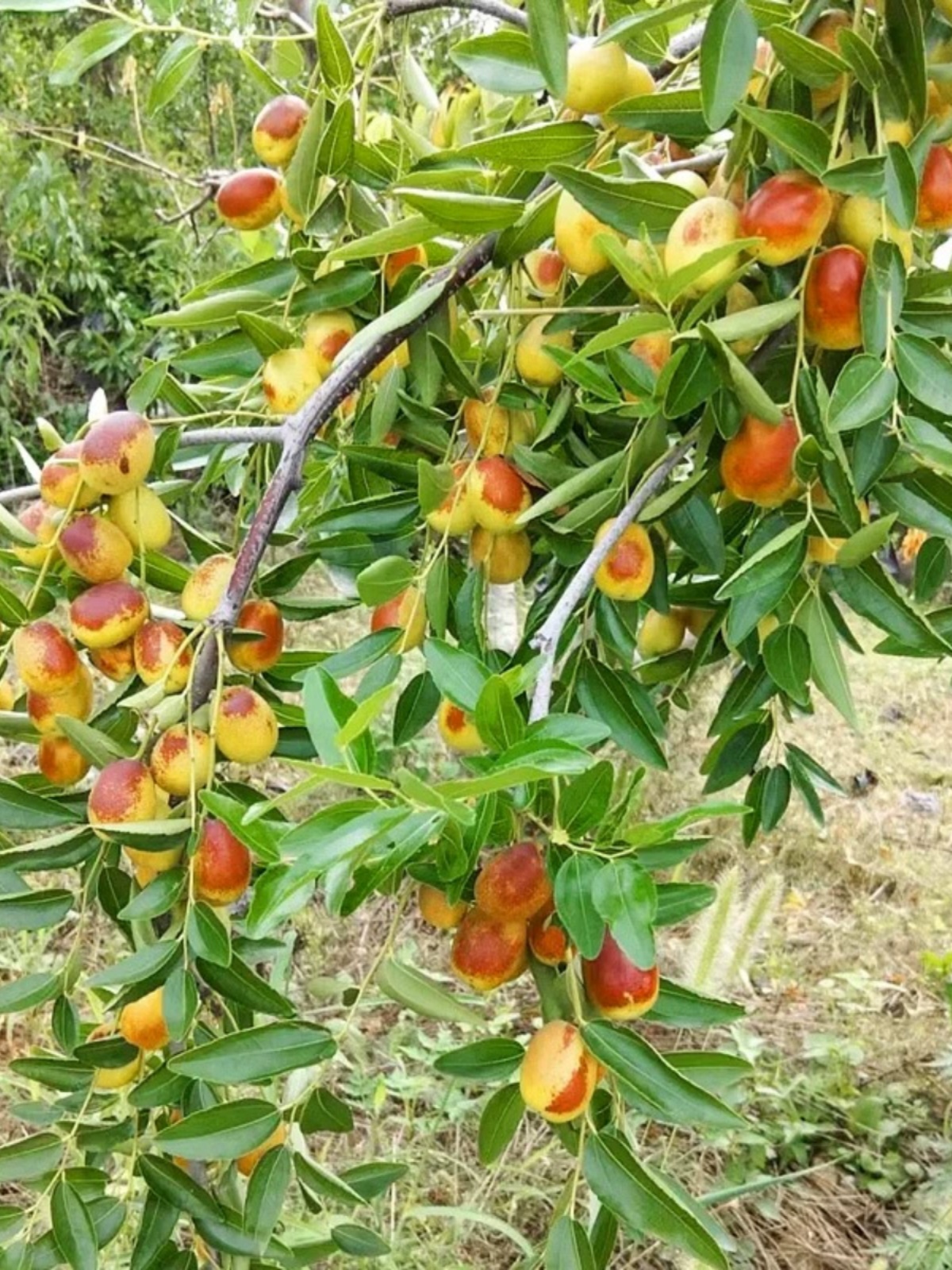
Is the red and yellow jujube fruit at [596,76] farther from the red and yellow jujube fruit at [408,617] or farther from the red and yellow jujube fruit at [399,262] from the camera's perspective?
the red and yellow jujube fruit at [408,617]

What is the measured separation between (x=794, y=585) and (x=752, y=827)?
364mm

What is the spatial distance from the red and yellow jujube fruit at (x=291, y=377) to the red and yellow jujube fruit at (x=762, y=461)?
0.23 m

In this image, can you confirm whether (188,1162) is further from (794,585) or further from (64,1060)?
(794,585)

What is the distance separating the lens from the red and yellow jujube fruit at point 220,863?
1.82ft

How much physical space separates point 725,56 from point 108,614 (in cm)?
38

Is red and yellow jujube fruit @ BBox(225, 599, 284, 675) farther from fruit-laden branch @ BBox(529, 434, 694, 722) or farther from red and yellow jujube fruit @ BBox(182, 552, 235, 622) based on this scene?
fruit-laden branch @ BBox(529, 434, 694, 722)

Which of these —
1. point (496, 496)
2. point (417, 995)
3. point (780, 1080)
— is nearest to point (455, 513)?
point (496, 496)

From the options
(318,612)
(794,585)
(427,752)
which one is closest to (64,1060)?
(318,612)

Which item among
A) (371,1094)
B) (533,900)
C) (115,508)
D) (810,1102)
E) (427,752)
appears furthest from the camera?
(427,752)

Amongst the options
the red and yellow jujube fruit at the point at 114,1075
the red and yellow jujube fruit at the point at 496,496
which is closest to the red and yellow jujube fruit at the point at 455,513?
the red and yellow jujube fruit at the point at 496,496

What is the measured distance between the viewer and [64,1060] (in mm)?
650

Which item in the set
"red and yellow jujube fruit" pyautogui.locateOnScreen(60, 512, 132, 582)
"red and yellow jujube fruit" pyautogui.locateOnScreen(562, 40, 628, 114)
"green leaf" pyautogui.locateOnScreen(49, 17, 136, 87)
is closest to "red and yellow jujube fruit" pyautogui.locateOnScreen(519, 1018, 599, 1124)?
"red and yellow jujube fruit" pyautogui.locateOnScreen(60, 512, 132, 582)

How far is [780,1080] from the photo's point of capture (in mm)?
1734

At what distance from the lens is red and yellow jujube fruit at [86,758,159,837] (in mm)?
538
